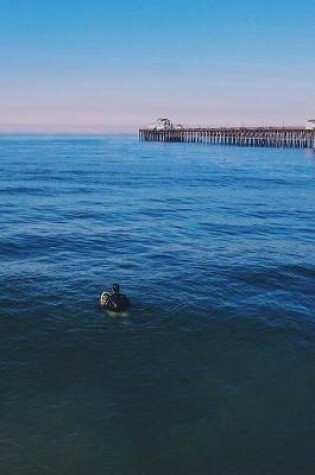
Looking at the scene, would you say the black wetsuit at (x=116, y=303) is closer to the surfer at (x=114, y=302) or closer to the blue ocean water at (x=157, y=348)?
the surfer at (x=114, y=302)

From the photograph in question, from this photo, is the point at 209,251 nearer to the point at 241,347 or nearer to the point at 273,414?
the point at 241,347

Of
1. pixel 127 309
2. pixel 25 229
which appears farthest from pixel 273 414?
pixel 25 229

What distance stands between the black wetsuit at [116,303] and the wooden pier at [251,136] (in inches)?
5148

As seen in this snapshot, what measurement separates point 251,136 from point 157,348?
144 meters

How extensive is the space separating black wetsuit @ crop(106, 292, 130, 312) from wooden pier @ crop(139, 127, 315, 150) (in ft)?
429

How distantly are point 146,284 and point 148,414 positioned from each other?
11.5 metres

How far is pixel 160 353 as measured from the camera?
19609mm

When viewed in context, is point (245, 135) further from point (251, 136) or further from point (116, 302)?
point (116, 302)

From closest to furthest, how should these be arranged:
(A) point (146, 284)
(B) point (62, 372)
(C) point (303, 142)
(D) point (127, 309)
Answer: (B) point (62, 372) < (D) point (127, 309) < (A) point (146, 284) < (C) point (303, 142)

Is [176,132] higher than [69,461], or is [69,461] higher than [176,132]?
[176,132]

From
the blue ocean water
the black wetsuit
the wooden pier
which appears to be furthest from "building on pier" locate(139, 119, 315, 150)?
the black wetsuit

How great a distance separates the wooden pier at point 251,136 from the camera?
487 ft

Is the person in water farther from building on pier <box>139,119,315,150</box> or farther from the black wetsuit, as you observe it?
building on pier <box>139,119,315,150</box>

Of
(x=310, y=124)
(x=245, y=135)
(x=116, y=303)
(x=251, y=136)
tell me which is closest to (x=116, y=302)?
(x=116, y=303)
